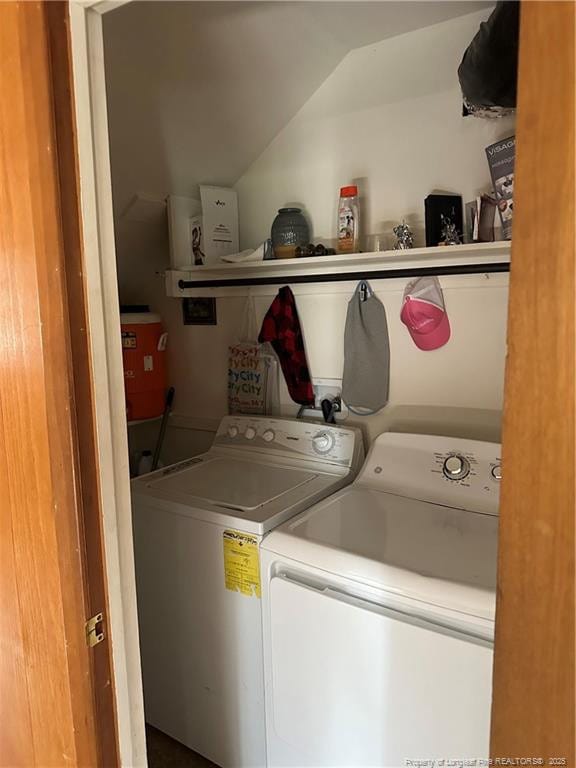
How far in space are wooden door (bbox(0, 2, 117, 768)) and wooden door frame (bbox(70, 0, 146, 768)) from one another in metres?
0.02

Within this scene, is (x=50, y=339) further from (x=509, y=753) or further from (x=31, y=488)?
(x=509, y=753)

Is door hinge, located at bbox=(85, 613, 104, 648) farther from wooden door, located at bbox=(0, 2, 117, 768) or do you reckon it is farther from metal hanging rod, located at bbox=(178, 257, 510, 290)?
metal hanging rod, located at bbox=(178, 257, 510, 290)

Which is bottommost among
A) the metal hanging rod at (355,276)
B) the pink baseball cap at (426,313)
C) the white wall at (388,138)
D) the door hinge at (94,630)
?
the door hinge at (94,630)

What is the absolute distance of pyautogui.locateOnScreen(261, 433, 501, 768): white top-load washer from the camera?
1186 millimetres

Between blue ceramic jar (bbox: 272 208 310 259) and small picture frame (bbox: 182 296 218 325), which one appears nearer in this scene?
blue ceramic jar (bbox: 272 208 310 259)

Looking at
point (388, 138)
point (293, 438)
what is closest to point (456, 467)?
point (293, 438)

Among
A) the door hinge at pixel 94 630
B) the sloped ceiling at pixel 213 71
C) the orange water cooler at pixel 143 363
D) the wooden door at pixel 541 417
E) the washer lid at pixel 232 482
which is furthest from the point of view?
the orange water cooler at pixel 143 363

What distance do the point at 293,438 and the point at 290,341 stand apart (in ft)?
1.27

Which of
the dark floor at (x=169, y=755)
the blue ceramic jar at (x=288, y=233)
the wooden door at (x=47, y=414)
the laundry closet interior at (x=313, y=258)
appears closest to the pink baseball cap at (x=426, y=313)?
the laundry closet interior at (x=313, y=258)

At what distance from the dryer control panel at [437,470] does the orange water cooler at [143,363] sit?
41.2 inches

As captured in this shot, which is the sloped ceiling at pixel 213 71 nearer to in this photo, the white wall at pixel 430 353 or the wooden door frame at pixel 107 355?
the white wall at pixel 430 353

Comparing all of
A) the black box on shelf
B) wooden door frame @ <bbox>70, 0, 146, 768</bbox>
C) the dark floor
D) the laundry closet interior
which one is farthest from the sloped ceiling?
the dark floor

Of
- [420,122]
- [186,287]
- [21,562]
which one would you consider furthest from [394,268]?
[21,562]

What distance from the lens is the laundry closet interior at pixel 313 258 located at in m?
1.50
